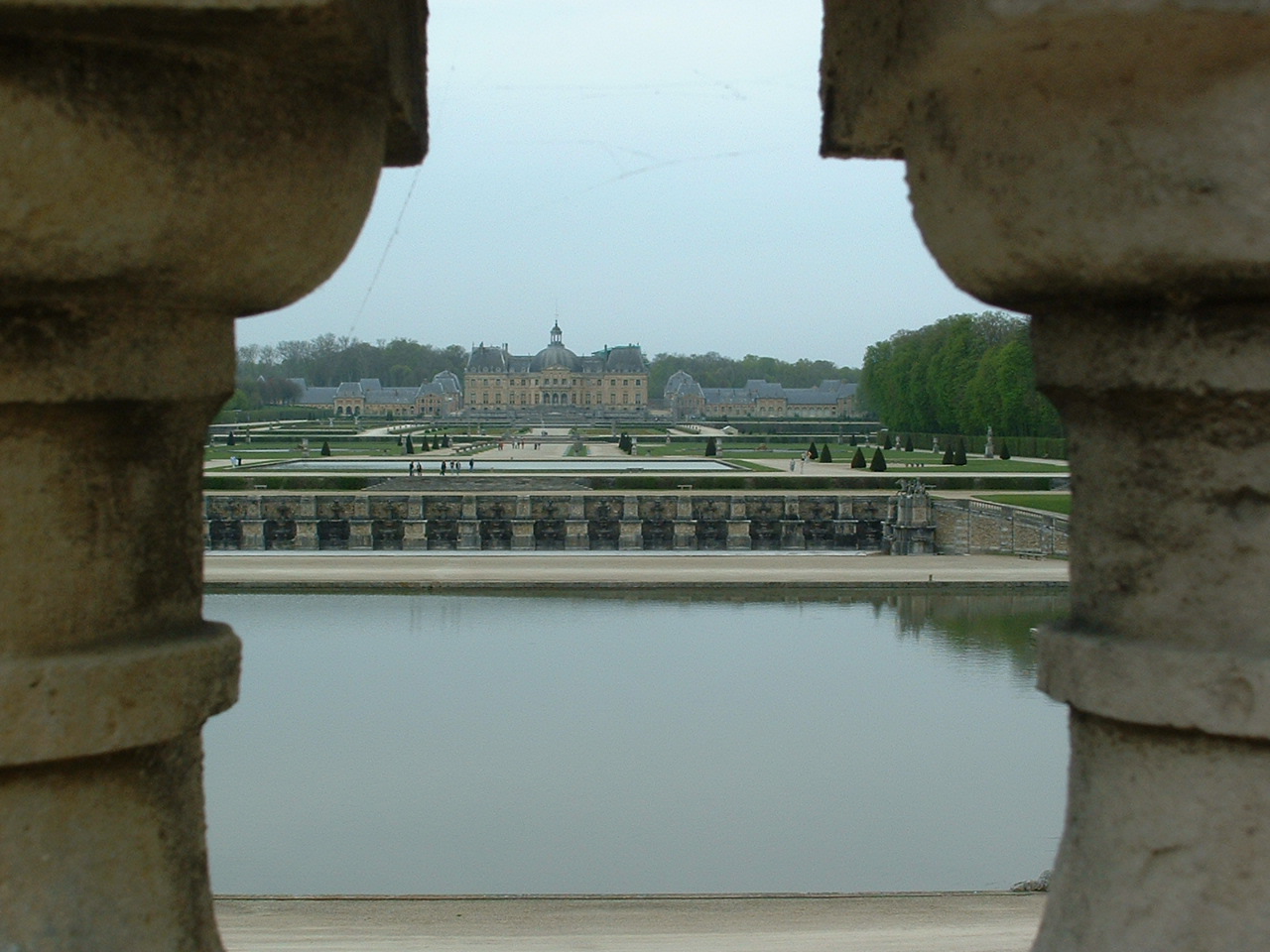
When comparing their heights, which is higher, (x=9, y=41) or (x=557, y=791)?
(x=9, y=41)

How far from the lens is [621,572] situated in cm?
2291

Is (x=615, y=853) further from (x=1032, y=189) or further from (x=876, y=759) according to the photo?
(x=1032, y=189)

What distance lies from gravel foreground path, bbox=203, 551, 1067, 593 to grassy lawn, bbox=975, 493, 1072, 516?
8.94 feet

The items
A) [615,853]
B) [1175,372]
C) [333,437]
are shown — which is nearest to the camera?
[1175,372]

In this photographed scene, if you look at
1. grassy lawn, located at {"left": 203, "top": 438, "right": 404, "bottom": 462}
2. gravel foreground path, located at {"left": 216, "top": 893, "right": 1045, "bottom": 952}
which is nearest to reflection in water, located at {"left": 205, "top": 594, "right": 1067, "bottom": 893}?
gravel foreground path, located at {"left": 216, "top": 893, "right": 1045, "bottom": 952}

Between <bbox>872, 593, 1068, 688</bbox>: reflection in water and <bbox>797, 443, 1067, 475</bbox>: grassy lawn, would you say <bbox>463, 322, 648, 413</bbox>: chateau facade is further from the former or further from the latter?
<bbox>872, 593, 1068, 688</bbox>: reflection in water

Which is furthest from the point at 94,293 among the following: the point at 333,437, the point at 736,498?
the point at 333,437

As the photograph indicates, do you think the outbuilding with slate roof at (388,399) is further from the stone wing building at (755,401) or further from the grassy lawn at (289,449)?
the grassy lawn at (289,449)

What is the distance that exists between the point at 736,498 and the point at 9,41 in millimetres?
29145

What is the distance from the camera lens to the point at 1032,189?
68.7 inches

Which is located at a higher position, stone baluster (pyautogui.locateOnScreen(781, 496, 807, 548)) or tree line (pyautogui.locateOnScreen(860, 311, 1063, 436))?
tree line (pyautogui.locateOnScreen(860, 311, 1063, 436))

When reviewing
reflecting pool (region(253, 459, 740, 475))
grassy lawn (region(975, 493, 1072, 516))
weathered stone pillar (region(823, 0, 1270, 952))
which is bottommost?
reflecting pool (region(253, 459, 740, 475))

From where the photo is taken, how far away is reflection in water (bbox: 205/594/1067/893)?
29.6 feet

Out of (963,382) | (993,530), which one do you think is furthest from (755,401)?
(993,530)
